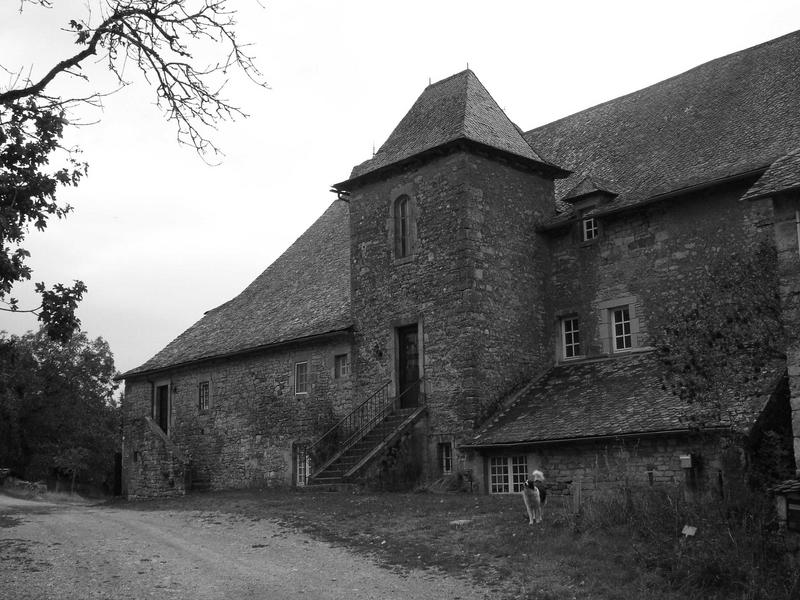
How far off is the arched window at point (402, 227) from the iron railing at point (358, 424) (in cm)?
334

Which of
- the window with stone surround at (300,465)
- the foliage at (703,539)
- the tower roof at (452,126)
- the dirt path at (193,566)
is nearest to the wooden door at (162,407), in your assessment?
the window with stone surround at (300,465)

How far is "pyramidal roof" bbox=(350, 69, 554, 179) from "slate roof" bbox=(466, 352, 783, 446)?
5684mm

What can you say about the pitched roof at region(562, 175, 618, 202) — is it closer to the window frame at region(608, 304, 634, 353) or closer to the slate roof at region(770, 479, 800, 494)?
the window frame at region(608, 304, 634, 353)

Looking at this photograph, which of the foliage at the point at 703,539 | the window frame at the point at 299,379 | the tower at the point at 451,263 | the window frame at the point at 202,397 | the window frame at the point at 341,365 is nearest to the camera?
the foliage at the point at 703,539

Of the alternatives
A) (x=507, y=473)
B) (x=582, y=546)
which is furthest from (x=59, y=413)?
(x=582, y=546)

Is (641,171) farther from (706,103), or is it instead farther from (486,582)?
(486,582)

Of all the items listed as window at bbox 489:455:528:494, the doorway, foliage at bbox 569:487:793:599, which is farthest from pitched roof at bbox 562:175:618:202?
foliage at bbox 569:487:793:599

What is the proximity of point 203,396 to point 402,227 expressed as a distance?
10.5m

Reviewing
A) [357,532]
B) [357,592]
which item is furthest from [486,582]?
[357,532]

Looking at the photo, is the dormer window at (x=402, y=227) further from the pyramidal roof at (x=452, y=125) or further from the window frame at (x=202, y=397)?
the window frame at (x=202, y=397)

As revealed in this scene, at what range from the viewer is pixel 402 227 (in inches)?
906

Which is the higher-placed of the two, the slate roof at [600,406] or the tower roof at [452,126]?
the tower roof at [452,126]

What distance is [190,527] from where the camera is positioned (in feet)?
53.8

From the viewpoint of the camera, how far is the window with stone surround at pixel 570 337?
22062 mm
